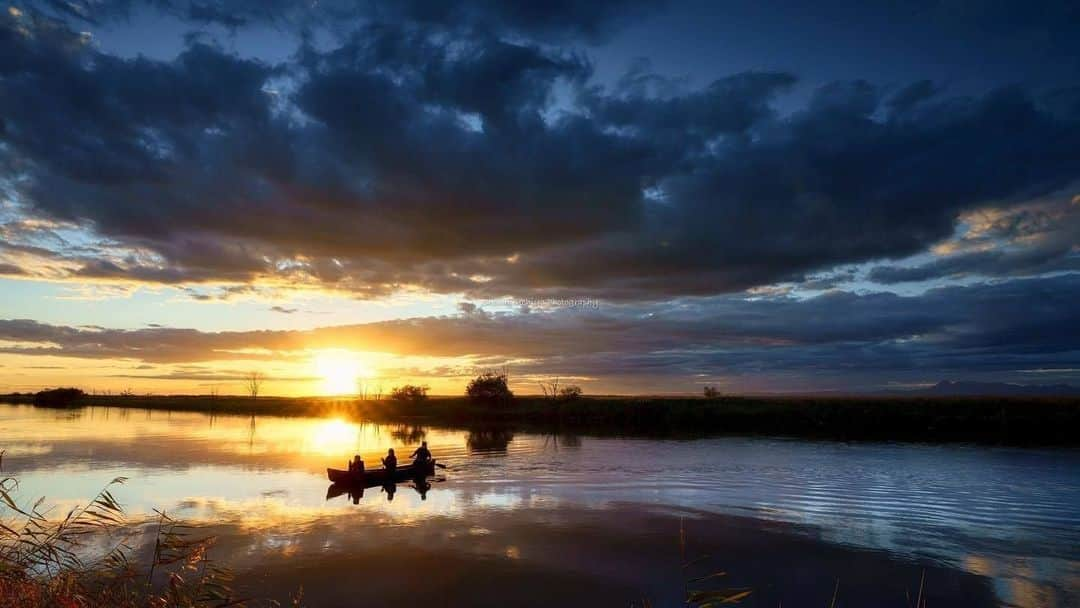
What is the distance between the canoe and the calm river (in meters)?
0.89

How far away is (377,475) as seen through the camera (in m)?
31.8

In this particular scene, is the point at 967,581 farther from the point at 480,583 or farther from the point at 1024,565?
the point at 480,583

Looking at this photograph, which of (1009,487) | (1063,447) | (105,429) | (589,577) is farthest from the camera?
(105,429)

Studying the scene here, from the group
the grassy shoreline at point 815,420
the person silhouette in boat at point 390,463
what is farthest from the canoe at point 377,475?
the grassy shoreline at point 815,420

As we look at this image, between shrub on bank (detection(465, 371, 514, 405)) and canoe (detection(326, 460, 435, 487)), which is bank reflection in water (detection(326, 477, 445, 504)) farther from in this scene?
shrub on bank (detection(465, 371, 514, 405))

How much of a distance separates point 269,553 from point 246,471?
19.2 metres

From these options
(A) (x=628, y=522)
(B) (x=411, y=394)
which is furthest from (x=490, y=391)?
(A) (x=628, y=522)

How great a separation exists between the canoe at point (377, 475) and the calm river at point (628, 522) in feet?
2.92

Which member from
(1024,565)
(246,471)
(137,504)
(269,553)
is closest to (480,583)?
(269,553)

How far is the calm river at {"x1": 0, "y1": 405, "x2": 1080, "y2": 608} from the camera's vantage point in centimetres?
1596

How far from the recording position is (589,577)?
16719 millimetres

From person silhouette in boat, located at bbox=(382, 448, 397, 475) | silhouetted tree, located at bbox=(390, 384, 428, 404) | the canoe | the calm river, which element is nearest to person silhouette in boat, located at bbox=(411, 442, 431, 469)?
the canoe

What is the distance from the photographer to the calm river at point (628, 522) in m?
16.0

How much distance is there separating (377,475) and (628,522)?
46.6ft
